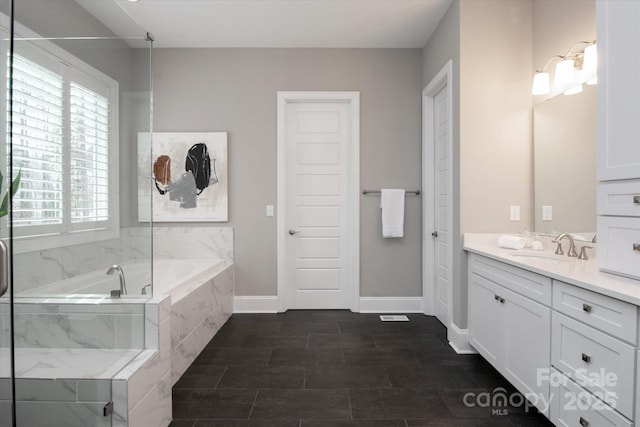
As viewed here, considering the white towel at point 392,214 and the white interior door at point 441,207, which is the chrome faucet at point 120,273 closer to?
the white towel at point 392,214

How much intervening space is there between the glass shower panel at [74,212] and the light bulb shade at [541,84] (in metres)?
2.55

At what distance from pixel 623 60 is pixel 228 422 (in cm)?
248

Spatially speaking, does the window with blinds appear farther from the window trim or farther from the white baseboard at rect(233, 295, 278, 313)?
the white baseboard at rect(233, 295, 278, 313)

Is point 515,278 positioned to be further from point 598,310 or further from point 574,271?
point 598,310

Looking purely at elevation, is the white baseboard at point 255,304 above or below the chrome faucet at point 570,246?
below

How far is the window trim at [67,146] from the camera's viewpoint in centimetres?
116

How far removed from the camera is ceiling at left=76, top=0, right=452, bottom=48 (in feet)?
8.96

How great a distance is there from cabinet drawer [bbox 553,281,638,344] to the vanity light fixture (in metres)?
1.31

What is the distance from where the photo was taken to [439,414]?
5.87ft

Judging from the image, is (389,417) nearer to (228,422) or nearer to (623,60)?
(228,422)

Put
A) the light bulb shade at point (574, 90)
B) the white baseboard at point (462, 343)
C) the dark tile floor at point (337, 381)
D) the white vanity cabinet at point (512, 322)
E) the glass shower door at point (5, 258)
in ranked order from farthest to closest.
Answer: the white baseboard at point (462, 343) → the light bulb shade at point (574, 90) → the dark tile floor at point (337, 381) → the white vanity cabinet at point (512, 322) → the glass shower door at point (5, 258)

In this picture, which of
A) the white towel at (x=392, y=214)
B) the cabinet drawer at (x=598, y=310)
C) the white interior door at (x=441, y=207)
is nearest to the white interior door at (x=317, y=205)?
the white towel at (x=392, y=214)

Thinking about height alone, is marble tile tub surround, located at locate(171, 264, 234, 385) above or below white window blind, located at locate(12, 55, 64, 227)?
below

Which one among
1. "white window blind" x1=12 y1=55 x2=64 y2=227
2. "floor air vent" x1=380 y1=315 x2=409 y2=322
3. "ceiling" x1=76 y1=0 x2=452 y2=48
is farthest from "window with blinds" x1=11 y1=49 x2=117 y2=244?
"floor air vent" x1=380 y1=315 x2=409 y2=322
